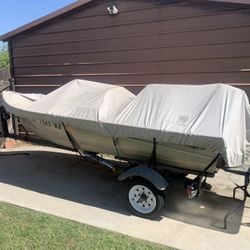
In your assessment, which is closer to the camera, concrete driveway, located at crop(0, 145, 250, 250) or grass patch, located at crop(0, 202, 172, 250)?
grass patch, located at crop(0, 202, 172, 250)

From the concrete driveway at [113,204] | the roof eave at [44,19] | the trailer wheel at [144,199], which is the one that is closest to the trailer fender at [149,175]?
the trailer wheel at [144,199]

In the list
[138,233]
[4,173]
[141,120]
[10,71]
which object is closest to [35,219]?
[138,233]

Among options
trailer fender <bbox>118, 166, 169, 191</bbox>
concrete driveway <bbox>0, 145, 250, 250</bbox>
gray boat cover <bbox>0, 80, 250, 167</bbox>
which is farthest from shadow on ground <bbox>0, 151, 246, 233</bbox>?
gray boat cover <bbox>0, 80, 250, 167</bbox>

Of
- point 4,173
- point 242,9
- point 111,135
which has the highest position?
point 242,9

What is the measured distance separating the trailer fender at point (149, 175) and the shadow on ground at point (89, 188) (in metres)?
0.55

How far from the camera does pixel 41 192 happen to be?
19.8 feet

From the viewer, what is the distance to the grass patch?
4148mm

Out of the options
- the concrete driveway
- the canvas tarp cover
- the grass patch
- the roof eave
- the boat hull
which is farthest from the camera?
the roof eave

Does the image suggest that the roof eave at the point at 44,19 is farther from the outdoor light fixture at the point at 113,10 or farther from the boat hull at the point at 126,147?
the boat hull at the point at 126,147

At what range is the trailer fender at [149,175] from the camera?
15.9 feet

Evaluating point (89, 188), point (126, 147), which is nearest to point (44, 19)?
point (89, 188)

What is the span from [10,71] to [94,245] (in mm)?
7099

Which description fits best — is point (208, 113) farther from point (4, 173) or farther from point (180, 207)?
point (4, 173)

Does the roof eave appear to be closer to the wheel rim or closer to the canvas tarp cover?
the canvas tarp cover
